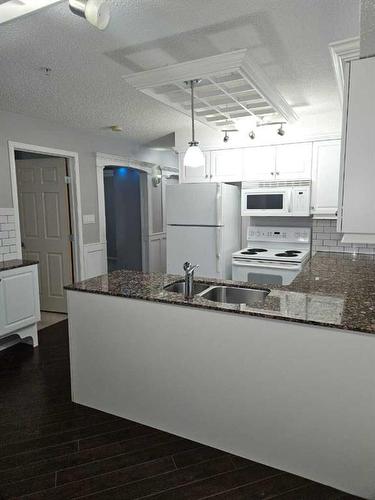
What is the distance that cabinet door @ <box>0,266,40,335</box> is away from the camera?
317 cm

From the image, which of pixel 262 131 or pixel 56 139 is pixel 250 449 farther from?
pixel 56 139

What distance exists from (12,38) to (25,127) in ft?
6.25

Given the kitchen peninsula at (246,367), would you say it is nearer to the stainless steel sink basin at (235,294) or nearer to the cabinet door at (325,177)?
the stainless steel sink basin at (235,294)

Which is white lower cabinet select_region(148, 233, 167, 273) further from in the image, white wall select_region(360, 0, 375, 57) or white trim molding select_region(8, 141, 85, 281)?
white wall select_region(360, 0, 375, 57)

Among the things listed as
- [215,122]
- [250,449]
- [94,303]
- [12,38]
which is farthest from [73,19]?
[250,449]

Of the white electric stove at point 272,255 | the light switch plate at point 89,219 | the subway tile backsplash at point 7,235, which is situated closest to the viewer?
the subway tile backsplash at point 7,235

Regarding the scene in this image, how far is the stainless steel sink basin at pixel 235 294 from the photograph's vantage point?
234cm

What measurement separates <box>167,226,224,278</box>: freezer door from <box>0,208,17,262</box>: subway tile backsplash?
1.71m

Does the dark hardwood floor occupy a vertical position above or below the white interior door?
below

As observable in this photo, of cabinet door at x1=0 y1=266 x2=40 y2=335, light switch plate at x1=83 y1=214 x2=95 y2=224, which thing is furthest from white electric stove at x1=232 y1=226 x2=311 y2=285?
cabinet door at x1=0 y1=266 x2=40 y2=335

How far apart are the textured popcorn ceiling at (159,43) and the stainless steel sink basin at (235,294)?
1.54 m

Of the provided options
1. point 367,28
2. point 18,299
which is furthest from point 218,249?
point 367,28

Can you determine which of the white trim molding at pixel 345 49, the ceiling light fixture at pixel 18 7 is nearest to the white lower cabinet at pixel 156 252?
the white trim molding at pixel 345 49

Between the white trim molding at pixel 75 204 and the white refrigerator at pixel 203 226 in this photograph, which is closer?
the white refrigerator at pixel 203 226
